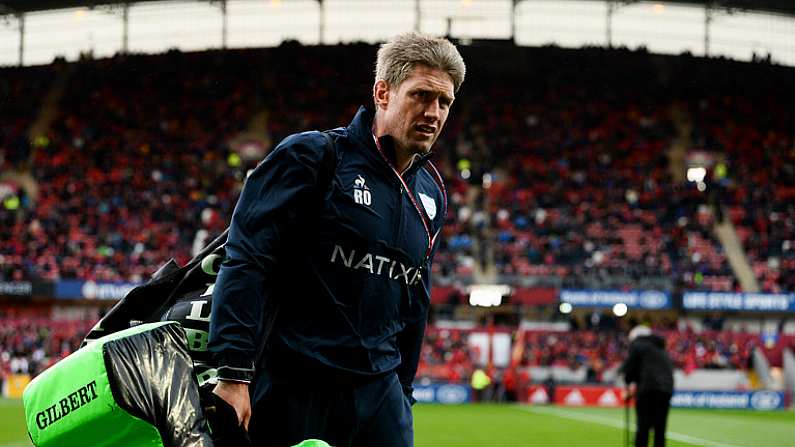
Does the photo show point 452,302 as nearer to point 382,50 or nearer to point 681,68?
point 681,68

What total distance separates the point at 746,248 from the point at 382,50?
34.7 metres

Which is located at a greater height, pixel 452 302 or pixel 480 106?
pixel 480 106

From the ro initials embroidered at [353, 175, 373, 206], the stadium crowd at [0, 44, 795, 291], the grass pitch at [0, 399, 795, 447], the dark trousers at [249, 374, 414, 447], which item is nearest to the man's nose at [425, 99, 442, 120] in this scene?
the ro initials embroidered at [353, 175, 373, 206]

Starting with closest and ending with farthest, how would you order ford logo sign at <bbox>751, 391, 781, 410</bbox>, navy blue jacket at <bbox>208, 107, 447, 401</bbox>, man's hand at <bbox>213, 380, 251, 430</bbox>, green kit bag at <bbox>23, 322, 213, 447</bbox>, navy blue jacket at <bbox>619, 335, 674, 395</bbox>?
green kit bag at <bbox>23, 322, 213, 447</bbox> < man's hand at <bbox>213, 380, 251, 430</bbox> < navy blue jacket at <bbox>208, 107, 447, 401</bbox> < navy blue jacket at <bbox>619, 335, 674, 395</bbox> < ford logo sign at <bbox>751, 391, 781, 410</bbox>

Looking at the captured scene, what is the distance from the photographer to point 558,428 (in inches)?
733

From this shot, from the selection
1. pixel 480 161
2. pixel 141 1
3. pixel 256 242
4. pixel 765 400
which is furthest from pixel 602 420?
pixel 141 1

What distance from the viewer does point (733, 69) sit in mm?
43781

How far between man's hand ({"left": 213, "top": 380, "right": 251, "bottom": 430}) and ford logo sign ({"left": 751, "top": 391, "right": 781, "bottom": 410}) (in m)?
28.5

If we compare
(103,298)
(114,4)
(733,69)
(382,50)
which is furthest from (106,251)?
(382,50)

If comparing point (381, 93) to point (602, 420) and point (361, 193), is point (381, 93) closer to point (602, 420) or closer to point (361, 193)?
point (361, 193)

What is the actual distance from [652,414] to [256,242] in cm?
974

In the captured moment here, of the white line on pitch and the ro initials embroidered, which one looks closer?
the ro initials embroidered

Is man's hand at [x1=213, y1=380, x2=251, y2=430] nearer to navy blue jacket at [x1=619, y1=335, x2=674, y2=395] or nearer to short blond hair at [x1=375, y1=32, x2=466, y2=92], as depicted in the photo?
short blond hair at [x1=375, y1=32, x2=466, y2=92]

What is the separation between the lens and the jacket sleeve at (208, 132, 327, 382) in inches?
116
